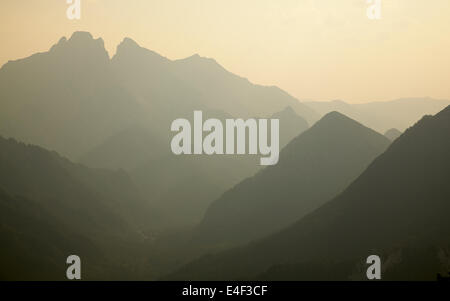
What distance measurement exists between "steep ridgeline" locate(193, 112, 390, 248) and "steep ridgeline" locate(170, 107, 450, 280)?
2679 centimetres

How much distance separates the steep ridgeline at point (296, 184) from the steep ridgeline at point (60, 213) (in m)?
27.8

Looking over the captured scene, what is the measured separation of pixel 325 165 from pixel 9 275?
8364 cm

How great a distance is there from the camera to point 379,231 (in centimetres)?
5856

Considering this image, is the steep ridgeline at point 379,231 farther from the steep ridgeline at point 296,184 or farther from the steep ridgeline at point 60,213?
the steep ridgeline at point 60,213

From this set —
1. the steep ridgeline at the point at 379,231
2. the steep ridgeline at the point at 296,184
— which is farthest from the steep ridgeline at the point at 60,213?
the steep ridgeline at the point at 379,231

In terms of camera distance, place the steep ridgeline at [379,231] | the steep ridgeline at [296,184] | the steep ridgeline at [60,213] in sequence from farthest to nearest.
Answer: the steep ridgeline at [296,184], the steep ridgeline at [60,213], the steep ridgeline at [379,231]

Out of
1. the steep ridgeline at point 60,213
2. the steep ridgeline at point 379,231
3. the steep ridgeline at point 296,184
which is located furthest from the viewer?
the steep ridgeline at point 296,184

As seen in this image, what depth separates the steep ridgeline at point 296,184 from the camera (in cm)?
10275

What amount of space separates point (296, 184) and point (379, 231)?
52.8 metres

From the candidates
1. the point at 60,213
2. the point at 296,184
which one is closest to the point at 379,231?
the point at 296,184

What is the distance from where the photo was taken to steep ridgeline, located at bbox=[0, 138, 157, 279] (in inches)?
3074

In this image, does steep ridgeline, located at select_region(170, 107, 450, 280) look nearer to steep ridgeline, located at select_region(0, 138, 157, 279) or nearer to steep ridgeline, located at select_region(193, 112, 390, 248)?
steep ridgeline, located at select_region(193, 112, 390, 248)

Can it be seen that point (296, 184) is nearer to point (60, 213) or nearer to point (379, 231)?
point (379, 231)

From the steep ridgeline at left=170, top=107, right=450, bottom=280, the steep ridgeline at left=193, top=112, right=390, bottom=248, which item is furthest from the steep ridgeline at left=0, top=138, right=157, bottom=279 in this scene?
the steep ridgeline at left=170, top=107, right=450, bottom=280
